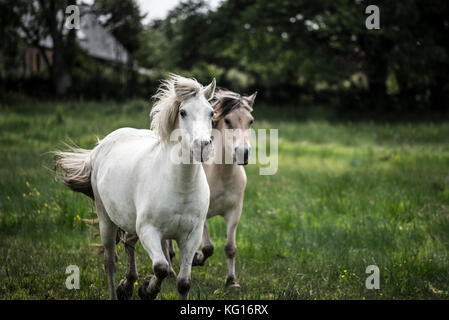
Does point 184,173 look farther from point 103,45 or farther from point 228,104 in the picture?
point 103,45

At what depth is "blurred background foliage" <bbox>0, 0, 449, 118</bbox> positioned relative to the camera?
68.6 ft

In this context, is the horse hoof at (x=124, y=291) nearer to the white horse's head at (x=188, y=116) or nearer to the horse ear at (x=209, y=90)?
the white horse's head at (x=188, y=116)

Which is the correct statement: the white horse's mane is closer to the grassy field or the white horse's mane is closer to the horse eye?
the horse eye

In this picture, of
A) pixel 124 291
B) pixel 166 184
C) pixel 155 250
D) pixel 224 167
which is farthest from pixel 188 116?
pixel 124 291

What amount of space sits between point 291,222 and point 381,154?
587cm

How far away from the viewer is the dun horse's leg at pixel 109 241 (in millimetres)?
4727

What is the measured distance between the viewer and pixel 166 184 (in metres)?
3.73

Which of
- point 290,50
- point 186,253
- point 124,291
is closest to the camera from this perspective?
point 186,253

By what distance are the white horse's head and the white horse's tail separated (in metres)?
1.34

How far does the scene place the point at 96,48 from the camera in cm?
3622

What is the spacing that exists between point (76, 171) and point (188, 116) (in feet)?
6.92

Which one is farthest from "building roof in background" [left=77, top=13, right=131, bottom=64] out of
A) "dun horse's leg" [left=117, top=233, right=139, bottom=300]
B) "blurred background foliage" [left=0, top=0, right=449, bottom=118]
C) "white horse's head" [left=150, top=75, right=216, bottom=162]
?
"white horse's head" [left=150, top=75, right=216, bottom=162]

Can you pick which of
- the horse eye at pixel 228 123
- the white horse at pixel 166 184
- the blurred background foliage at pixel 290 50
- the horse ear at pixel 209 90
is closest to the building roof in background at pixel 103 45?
the blurred background foliage at pixel 290 50

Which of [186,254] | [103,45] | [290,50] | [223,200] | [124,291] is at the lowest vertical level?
[124,291]
